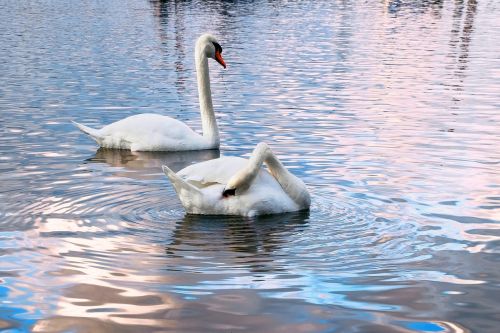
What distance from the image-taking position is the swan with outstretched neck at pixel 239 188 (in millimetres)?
8688

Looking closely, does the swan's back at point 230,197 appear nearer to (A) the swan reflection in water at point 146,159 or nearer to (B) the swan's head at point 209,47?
(A) the swan reflection in water at point 146,159

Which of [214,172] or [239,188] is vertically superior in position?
[214,172]

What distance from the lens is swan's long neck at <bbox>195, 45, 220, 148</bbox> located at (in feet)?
44.1

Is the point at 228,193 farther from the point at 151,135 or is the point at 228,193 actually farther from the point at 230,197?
the point at 151,135

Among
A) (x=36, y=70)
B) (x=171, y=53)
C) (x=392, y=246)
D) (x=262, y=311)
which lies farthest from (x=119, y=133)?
(x=171, y=53)

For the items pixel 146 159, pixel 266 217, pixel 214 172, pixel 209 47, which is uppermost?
pixel 209 47

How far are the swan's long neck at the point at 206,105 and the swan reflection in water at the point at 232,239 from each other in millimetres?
4498

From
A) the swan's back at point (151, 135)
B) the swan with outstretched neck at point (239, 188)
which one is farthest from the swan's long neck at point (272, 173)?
the swan's back at point (151, 135)

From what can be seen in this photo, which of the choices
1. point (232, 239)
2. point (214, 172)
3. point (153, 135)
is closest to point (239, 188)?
point (214, 172)

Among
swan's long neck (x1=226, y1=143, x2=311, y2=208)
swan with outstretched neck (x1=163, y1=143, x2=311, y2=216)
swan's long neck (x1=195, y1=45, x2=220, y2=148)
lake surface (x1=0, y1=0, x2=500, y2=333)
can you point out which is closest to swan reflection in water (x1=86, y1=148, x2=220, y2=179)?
lake surface (x1=0, y1=0, x2=500, y2=333)

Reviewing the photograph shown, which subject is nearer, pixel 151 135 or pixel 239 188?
pixel 239 188

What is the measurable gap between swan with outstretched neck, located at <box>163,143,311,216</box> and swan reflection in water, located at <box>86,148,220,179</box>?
2.32m

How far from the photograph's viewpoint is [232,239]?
8148 millimetres

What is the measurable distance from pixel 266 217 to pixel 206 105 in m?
5.22
